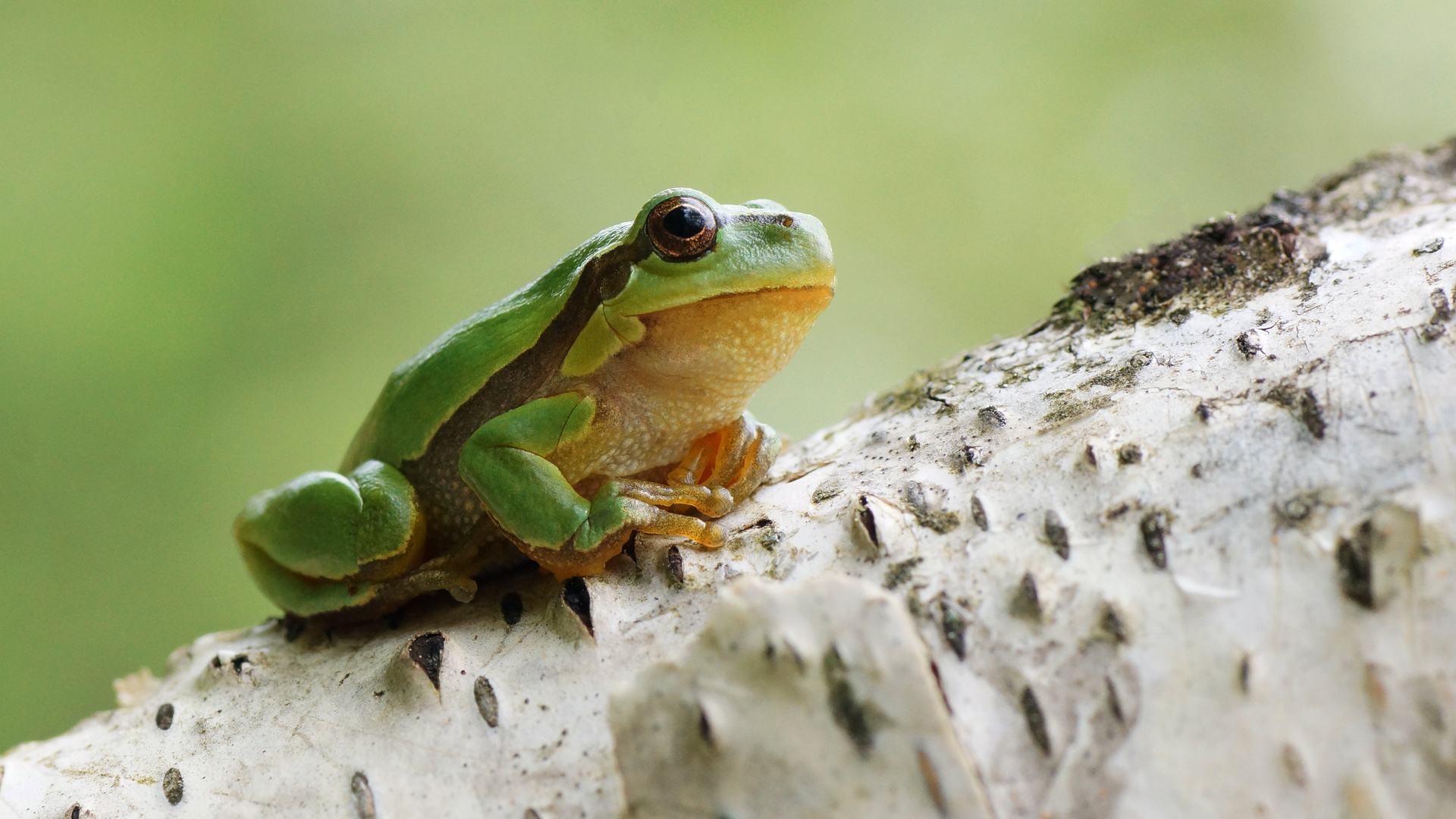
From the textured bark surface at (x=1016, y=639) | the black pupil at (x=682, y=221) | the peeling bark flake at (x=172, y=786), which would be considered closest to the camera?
the textured bark surface at (x=1016, y=639)

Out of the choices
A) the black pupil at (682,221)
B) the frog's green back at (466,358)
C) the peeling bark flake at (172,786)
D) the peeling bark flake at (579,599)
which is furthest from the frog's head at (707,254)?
the peeling bark flake at (172,786)

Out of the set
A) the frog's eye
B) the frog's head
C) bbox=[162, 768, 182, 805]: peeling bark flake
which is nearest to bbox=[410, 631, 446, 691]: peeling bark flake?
bbox=[162, 768, 182, 805]: peeling bark flake

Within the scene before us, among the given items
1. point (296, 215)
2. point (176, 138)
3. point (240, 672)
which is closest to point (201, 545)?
point (296, 215)

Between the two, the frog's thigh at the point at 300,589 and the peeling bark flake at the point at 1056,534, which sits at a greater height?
the peeling bark flake at the point at 1056,534

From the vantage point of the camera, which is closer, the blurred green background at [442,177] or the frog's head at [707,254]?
the frog's head at [707,254]

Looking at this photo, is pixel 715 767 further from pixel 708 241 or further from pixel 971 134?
pixel 971 134

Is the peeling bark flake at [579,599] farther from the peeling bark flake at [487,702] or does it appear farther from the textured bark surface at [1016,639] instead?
the peeling bark flake at [487,702]

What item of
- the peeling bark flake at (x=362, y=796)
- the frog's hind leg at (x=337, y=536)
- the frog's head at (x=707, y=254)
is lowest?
the peeling bark flake at (x=362, y=796)
